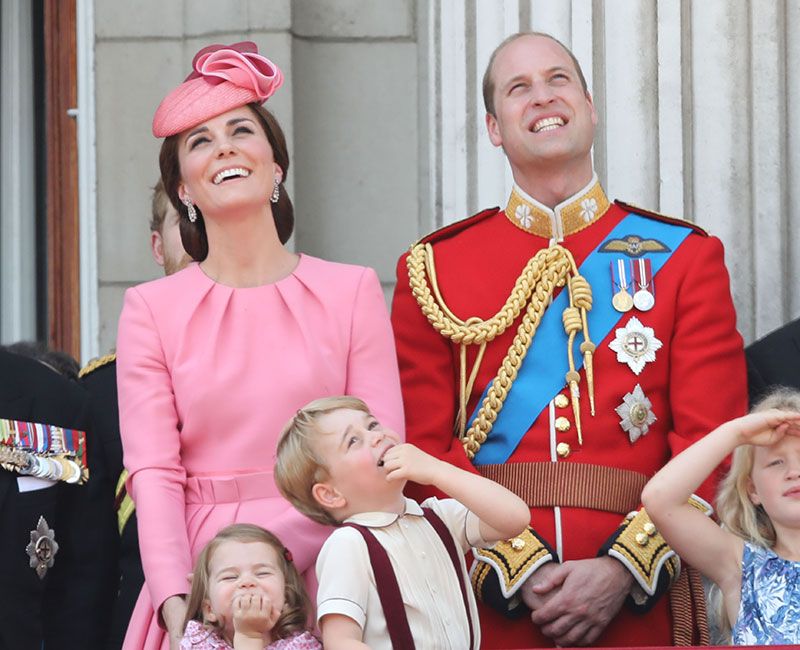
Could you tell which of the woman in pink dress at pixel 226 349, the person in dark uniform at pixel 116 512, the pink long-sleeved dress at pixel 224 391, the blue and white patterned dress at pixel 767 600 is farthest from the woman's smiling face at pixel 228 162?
the blue and white patterned dress at pixel 767 600

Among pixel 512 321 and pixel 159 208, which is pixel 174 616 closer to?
pixel 512 321

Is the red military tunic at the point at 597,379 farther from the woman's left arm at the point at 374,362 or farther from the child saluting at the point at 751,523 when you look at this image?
the woman's left arm at the point at 374,362

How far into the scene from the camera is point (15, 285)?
743 centimetres

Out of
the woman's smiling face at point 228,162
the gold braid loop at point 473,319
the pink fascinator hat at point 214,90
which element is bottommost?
the gold braid loop at point 473,319

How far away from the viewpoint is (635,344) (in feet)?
14.9

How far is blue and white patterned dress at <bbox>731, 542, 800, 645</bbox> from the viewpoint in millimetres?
3969

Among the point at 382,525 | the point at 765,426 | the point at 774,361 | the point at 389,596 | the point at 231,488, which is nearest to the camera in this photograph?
the point at 389,596

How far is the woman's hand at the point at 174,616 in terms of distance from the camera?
3924mm

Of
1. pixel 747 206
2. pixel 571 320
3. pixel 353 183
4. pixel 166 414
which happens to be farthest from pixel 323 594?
pixel 353 183

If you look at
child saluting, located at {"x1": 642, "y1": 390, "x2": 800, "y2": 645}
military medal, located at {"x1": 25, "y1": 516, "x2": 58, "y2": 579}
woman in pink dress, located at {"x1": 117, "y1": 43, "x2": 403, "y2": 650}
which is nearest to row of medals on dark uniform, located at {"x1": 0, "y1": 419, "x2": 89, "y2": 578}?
military medal, located at {"x1": 25, "y1": 516, "x2": 58, "y2": 579}

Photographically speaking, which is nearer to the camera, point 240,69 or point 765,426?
point 765,426

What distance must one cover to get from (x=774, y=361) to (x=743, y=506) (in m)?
0.59

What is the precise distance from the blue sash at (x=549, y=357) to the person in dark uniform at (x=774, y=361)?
1.04 ft

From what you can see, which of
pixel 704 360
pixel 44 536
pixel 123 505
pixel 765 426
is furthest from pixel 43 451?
pixel 765 426
